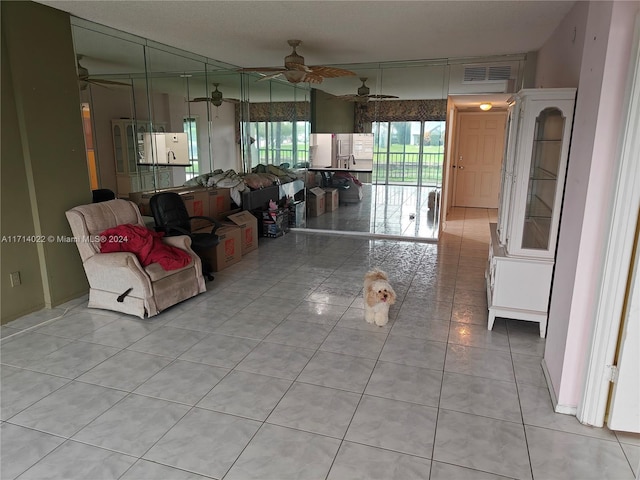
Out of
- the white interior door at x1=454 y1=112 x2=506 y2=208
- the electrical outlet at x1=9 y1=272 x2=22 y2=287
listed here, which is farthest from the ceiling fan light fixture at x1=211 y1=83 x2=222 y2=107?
the white interior door at x1=454 y1=112 x2=506 y2=208

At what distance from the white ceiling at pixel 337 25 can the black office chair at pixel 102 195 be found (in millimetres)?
1579

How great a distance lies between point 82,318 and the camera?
3600 mm

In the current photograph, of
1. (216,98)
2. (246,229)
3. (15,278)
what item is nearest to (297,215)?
(246,229)

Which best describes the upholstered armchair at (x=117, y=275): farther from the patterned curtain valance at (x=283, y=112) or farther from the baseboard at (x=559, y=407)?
the patterned curtain valance at (x=283, y=112)

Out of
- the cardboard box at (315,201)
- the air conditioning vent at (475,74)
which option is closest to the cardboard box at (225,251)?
the cardboard box at (315,201)

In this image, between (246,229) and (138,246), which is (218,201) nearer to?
(246,229)

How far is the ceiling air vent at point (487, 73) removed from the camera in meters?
5.46

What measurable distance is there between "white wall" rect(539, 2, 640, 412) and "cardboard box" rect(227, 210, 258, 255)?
376 cm

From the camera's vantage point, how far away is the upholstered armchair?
138 inches

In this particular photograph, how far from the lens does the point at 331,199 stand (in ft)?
24.6

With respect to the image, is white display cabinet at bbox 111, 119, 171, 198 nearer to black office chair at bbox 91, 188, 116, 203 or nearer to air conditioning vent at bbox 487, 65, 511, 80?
black office chair at bbox 91, 188, 116, 203

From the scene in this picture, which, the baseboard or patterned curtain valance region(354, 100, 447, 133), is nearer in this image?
the baseboard

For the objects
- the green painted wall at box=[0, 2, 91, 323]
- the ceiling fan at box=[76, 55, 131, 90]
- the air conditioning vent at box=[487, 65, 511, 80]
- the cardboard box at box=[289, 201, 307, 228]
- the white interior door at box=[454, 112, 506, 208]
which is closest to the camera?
the green painted wall at box=[0, 2, 91, 323]

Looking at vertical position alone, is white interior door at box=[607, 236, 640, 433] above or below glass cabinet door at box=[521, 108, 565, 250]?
below
